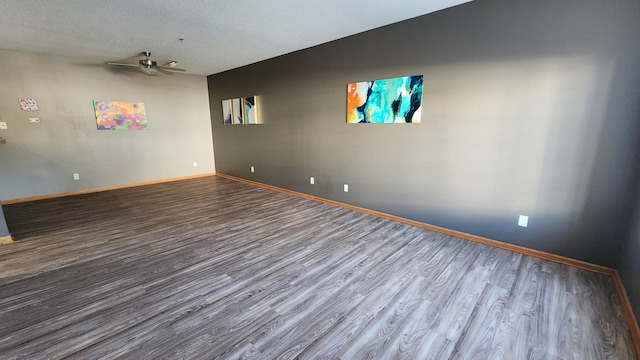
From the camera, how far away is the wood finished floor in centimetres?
165

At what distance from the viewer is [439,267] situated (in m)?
2.52

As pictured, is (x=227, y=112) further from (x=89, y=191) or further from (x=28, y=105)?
(x=28, y=105)

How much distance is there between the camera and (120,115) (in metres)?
5.67

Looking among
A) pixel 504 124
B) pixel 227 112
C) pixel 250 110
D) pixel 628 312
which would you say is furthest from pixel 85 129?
pixel 628 312

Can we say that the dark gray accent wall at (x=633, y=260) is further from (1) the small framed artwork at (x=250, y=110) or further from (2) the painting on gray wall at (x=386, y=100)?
(1) the small framed artwork at (x=250, y=110)

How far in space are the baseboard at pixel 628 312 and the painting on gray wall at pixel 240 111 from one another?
Result: 554cm

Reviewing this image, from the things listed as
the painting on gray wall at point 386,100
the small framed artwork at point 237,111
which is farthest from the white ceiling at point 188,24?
the small framed artwork at point 237,111

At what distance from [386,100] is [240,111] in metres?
3.65

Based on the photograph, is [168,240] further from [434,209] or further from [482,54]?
[482,54]

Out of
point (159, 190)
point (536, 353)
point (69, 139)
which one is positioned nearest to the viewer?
point (536, 353)

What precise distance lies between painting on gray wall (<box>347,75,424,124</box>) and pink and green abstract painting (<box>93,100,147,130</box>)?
484 cm

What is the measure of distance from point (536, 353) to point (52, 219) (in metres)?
5.72

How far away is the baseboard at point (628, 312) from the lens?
168 cm

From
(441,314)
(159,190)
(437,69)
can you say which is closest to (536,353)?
(441,314)
